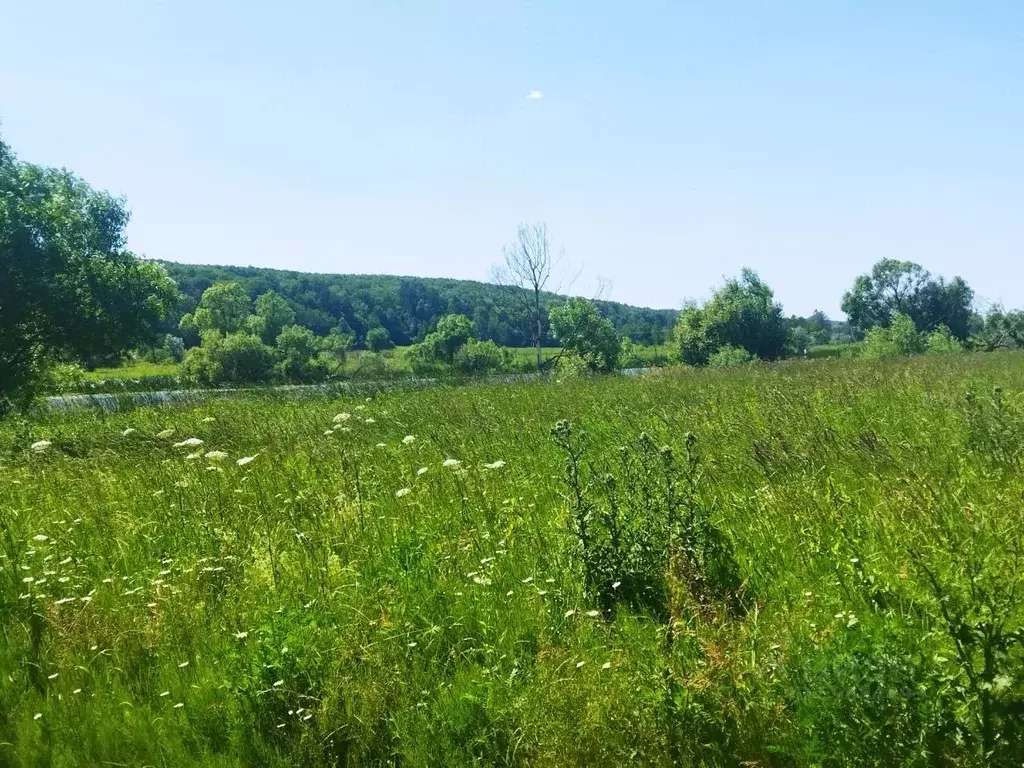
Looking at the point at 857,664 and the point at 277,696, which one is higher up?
the point at 857,664

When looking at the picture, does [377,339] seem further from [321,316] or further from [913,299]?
[913,299]

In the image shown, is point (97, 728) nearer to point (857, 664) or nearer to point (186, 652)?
point (186, 652)

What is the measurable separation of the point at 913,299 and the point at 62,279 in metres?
94.3

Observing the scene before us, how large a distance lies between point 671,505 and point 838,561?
3.08 feet

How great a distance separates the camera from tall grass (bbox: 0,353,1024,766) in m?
2.49

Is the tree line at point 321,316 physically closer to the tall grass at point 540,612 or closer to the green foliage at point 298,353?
the green foliage at point 298,353

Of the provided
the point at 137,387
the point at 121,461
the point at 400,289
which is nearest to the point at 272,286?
the point at 400,289

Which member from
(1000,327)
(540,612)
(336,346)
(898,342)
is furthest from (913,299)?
(540,612)

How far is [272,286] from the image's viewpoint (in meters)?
121

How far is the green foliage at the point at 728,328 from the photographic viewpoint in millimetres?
63219

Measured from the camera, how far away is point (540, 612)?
345 cm

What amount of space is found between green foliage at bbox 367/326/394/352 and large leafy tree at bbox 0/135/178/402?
3624 inches

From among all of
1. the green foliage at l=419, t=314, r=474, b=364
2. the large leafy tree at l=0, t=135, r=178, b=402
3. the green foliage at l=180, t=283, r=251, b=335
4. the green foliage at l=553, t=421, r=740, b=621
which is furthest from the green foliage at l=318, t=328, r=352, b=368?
the green foliage at l=553, t=421, r=740, b=621

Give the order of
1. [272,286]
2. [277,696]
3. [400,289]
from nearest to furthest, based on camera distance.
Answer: [277,696] < [272,286] < [400,289]
